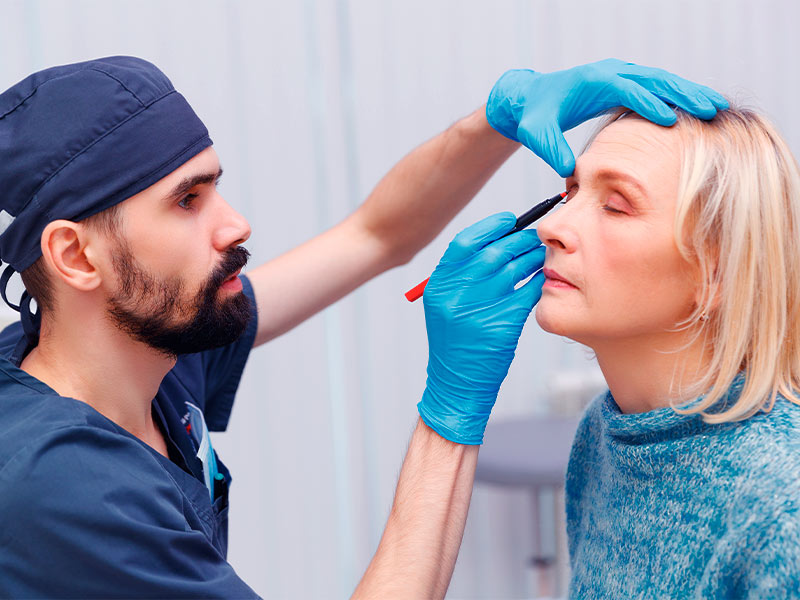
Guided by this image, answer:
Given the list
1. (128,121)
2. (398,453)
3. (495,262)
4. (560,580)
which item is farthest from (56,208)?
(560,580)

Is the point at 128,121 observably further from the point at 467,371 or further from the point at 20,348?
the point at 467,371

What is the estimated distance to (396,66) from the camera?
7.25 feet

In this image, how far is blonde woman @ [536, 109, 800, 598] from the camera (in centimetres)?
88

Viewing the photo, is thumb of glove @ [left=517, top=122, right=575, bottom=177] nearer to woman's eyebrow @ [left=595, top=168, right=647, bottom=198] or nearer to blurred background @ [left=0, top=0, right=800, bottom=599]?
woman's eyebrow @ [left=595, top=168, right=647, bottom=198]

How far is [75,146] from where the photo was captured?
1028mm

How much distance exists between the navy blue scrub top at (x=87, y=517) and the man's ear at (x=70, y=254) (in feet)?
0.50

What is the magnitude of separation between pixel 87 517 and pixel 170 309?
32 centimetres

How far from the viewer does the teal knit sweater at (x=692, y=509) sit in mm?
788

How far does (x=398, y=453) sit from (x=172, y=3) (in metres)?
1.35

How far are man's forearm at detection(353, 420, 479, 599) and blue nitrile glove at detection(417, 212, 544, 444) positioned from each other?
3 centimetres

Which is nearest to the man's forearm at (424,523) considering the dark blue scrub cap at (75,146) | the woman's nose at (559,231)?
the woman's nose at (559,231)

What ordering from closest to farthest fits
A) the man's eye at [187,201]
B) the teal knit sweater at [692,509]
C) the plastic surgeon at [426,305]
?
the teal knit sweater at [692,509], the plastic surgeon at [426,305], the man's eye at [187,201]

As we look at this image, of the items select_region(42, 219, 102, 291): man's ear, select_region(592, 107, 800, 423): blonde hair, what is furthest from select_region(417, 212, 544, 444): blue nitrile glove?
select_region(42, 219, 102, 291): man's ear

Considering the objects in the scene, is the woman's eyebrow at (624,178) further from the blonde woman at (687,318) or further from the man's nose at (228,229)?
the man's nose at (228,229)
